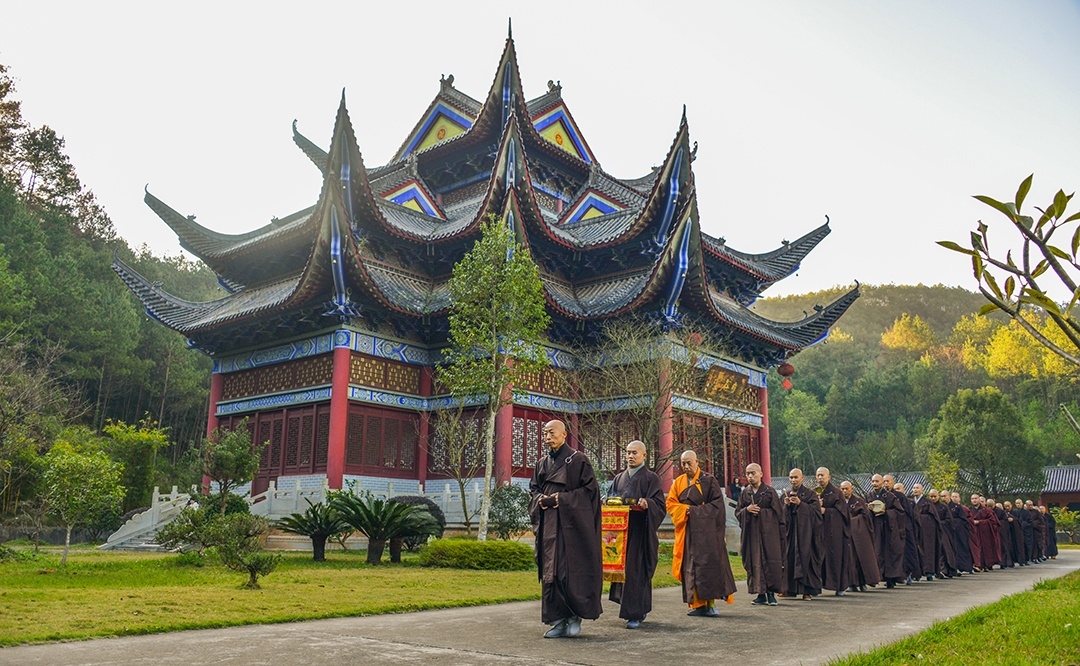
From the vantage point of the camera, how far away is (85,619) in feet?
26.0

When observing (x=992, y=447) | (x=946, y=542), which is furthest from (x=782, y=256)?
(x=992, y=447)

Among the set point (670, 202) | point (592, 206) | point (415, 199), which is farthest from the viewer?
point (592, 206)

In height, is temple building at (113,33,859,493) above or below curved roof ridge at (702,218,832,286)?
below

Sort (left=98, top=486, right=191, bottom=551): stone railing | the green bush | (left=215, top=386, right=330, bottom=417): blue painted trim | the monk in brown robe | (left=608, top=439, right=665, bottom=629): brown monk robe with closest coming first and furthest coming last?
the monk in brown robe < (left=608, top=439, right=665, bottom=629): brown monk robe < the green bush < (left=98, top=486, right=191, bottom=551): stone railing < (left=215, top=386, right=330, bottom=417): blue painted trim

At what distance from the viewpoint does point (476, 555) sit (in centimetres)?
1515

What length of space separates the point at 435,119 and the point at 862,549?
2399cm

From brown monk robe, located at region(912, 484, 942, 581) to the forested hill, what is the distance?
283 feet

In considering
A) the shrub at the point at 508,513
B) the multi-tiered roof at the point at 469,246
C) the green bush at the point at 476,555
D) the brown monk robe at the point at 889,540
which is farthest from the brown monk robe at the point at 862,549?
the multi-tiered roof at the point at 469,246

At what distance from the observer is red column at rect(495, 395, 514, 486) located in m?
22.1

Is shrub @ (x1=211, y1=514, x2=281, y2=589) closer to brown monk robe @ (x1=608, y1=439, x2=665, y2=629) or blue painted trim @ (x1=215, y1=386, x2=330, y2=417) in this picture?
brown monk robe @ (x1=608, y1=439, x2=665, y2=629)

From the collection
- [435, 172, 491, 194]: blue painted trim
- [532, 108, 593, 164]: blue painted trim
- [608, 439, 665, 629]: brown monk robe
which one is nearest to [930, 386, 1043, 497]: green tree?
[532, 108, 593, 164]: blue painted trim

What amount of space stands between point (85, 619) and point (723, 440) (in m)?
20.8

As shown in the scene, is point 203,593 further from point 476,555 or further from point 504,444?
point 504,444

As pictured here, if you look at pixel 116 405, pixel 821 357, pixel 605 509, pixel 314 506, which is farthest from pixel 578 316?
pixel 821 357
